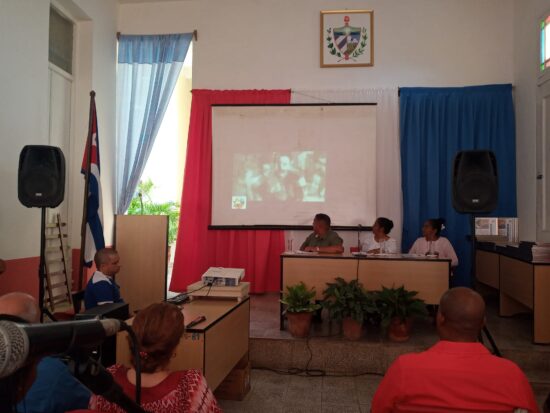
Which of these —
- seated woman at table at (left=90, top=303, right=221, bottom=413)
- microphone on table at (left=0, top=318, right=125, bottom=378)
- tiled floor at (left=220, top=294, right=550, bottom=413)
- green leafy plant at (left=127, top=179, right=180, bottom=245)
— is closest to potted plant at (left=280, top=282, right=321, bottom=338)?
tiled floor at (left=220, top=294, right=550, bottom=413)

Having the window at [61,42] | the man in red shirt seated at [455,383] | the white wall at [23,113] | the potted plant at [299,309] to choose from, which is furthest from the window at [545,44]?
the window at [61,42]

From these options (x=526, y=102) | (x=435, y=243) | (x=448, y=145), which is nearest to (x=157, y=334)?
(x=435, y=243)

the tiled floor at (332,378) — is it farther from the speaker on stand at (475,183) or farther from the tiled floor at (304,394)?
the speaker on stand at (475,183)

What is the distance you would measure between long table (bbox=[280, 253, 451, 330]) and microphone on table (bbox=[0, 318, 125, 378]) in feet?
11.5

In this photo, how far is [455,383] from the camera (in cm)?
130

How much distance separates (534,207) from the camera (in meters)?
5.12

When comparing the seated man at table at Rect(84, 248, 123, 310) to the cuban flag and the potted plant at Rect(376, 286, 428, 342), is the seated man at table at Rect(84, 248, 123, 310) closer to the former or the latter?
the cuban flag

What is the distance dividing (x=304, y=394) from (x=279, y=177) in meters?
3.18

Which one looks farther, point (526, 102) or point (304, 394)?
point (526, 102)

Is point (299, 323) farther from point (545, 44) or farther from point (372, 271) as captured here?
point (545, 44)

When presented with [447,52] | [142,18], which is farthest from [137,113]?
[447,52]

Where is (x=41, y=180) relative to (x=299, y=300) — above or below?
above

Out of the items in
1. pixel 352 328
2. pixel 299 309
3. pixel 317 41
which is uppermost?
pixel 317 41

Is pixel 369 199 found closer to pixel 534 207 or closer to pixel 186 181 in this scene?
pixel 534 207
